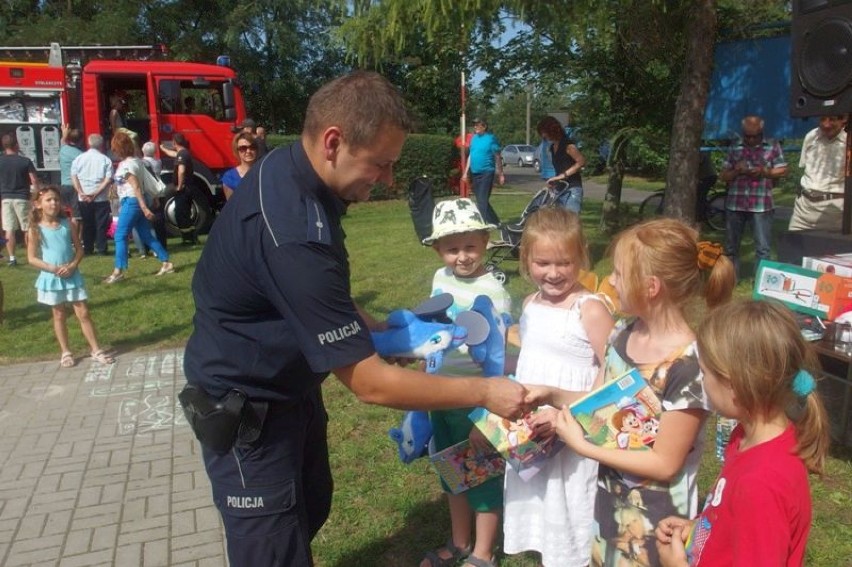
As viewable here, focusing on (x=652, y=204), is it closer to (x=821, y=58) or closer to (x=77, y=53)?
(x=821, y=58)

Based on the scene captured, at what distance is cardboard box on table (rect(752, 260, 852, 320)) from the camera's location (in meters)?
3.66

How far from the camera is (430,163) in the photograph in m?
21.4

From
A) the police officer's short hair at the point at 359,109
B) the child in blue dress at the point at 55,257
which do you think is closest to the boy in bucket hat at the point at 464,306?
the police officer's short hair at the point at 359,109

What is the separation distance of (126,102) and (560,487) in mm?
12948

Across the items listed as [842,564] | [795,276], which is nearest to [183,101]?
[795,276]

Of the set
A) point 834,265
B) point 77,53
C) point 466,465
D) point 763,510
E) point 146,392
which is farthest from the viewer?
point 77,53

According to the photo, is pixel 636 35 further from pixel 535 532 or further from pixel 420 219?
pixel 535 532

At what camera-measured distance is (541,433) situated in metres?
2.22

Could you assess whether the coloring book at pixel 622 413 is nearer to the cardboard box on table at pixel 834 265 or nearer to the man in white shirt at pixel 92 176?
the cardboard box on table at pixel 834 265

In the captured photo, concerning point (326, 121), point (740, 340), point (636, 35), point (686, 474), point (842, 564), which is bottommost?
point (842, 564)

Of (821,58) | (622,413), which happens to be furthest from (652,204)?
(622,413)

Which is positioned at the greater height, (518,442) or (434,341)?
(434,341)

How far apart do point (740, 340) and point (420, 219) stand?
7.97 m

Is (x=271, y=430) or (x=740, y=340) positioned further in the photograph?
(x=271, y=430)
